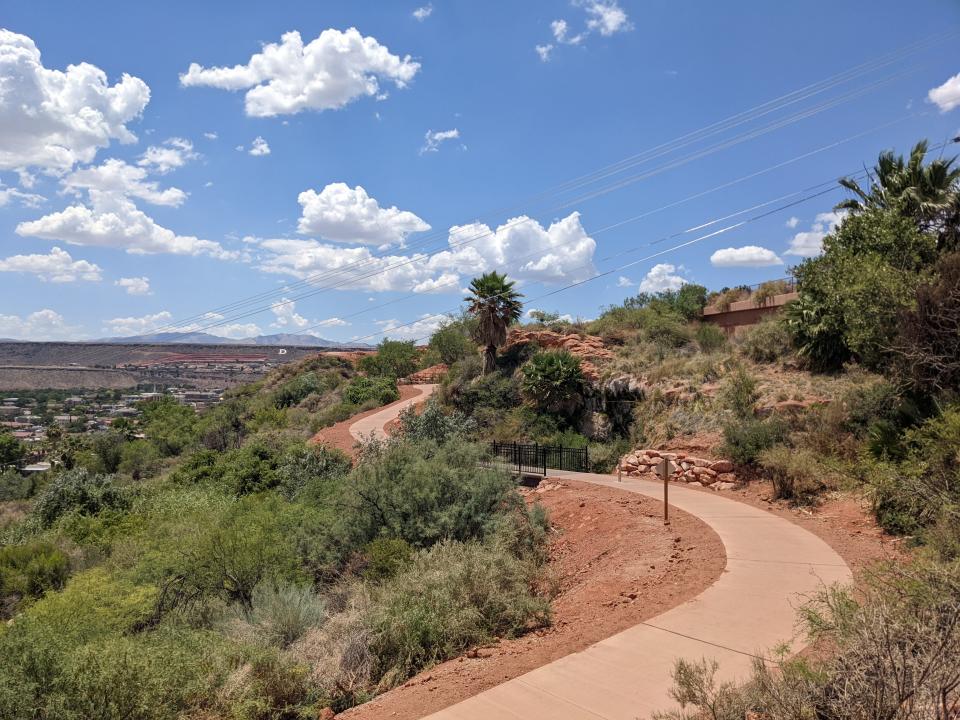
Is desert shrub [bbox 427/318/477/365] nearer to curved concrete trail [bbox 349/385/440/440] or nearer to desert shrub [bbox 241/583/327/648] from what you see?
curved concrete trail [bbox 349/385/440/440]

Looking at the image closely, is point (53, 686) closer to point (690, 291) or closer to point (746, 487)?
point (746, 487)

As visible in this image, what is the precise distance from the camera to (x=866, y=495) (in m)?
11.3

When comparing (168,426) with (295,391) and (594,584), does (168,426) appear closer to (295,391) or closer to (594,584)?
(295,391)

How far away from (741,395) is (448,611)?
45.8 feet

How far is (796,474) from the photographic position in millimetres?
13586

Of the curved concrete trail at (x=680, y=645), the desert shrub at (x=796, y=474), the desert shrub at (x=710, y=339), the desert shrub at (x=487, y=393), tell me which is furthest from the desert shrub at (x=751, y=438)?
the desert shrub at (x=487, y=393)

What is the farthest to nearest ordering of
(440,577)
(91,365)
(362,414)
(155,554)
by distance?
(91,365)
(362,414)
(155,554)
(440,577)

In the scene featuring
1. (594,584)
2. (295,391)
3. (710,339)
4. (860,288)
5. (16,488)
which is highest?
(860,288)

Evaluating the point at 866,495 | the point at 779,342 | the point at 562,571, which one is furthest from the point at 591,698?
the point at 779,342

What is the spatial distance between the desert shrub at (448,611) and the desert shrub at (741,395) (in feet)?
38.6

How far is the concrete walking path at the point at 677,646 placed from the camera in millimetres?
5129

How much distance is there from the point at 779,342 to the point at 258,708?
2041 cm

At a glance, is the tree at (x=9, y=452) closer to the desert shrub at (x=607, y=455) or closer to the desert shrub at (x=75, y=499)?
the desert shrub at (x=75, y=499)

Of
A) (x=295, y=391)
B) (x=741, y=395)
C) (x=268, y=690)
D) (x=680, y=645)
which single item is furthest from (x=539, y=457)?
(x=295, y=391)
